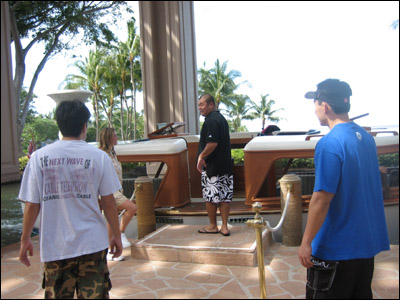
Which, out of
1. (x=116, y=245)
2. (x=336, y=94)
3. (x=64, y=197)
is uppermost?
(x=336, y=94)

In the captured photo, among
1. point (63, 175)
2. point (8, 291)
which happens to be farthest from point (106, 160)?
point (8, 291)

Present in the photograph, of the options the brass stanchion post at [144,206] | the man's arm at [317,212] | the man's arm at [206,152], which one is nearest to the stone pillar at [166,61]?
the brass stanchion post at [144,206]

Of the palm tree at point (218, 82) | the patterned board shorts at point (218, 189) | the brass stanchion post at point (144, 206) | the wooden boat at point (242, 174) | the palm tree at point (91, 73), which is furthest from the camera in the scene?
the palm tree at point (218, 82)

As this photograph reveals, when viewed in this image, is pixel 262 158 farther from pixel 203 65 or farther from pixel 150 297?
pixel 203 65

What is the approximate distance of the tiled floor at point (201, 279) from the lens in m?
4.04

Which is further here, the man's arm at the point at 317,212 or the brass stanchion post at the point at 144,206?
the brass stanchion post at the point at 144,206

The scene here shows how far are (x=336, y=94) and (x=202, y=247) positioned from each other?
→ 125 inches

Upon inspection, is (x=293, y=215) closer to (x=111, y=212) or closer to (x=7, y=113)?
(x=111, y=212)

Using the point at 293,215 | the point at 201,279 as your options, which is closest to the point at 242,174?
the point at 293,215

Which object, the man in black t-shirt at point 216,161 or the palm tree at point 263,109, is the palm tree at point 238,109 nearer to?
the palm tree at point 263,109

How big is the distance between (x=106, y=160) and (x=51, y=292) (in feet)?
2.78

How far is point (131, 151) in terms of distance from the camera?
6.44 meters

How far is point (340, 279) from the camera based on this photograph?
7.00 ft

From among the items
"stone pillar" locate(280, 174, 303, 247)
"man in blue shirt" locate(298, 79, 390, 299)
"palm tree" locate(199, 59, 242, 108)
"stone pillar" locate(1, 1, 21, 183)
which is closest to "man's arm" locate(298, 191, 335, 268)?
"man in blue shirt" locate(298, 79, 390, 299)
